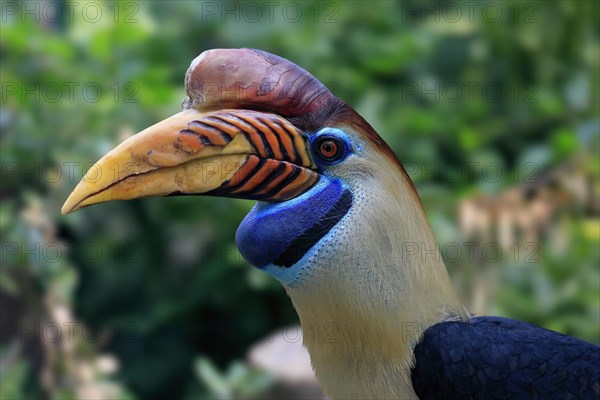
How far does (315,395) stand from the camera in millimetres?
2590

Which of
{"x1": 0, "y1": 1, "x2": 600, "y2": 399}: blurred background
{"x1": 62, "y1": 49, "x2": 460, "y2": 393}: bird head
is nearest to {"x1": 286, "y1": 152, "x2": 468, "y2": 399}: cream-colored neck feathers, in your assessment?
{"x1": 62, "y1": 49, "x2": 460, "y2": 393}: bird head

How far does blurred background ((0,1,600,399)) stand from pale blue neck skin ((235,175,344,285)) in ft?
4.21

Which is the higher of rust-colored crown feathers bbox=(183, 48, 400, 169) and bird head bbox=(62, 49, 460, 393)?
rust-colored crown feathers bbox=(183, 48, 400, 169)

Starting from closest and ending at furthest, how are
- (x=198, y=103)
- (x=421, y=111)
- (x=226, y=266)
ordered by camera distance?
(x=198, y=103), (x=226, y=266), (x=421, y=111)

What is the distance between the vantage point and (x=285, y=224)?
126cm

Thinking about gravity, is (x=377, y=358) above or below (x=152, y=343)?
above

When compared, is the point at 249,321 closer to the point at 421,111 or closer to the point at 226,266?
the point at 226,266

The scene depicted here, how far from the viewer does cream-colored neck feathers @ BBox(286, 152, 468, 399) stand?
1265 mm

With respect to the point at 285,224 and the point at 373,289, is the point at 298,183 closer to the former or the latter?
the point at 285,224

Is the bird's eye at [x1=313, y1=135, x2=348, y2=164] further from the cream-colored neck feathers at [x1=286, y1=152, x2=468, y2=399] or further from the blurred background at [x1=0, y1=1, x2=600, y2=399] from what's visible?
the blurred background at [x1=0, y1=1, x2=600, y2=399]

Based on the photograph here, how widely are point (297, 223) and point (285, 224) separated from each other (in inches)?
0.7

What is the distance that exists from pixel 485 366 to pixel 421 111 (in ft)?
7.21

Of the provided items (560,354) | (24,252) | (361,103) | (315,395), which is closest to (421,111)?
(361,103)

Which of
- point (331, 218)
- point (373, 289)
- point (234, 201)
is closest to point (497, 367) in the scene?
point (373, 289)
